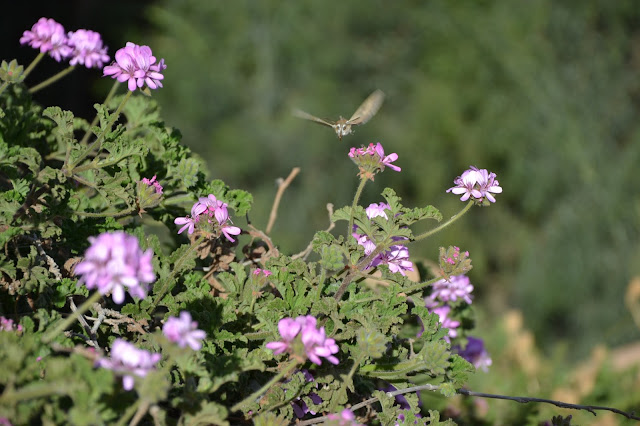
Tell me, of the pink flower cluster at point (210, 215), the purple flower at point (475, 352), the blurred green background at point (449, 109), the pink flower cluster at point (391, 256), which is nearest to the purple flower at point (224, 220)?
the pink flower cluster at point (210, 215)

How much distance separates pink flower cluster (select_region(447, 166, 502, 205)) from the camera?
91 cm

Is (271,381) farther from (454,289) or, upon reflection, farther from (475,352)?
(475,352)

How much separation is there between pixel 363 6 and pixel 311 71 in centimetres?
70

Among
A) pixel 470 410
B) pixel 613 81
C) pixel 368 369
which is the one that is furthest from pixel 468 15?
pixel 368 369

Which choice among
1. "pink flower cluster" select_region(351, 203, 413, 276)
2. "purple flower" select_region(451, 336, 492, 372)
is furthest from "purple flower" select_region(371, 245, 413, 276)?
"purple flower" select_region(451, 336, 492, 372)

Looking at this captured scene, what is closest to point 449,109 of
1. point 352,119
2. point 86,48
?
point 352,119

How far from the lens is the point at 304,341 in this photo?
0.72 m

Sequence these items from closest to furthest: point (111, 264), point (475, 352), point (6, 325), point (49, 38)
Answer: point (111, 264) → point (6, 325) → point (49, 38) → point (475, 352)

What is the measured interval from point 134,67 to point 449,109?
420 centimetres

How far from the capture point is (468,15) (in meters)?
5.08

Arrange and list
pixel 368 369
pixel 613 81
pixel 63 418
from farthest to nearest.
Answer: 1. pixel 613 81
2. pixel 368 369
3. pixel 63 418

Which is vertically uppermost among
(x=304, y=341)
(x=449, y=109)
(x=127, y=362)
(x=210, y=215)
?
(x=449, y=109)

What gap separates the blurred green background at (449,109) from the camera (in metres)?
4.53

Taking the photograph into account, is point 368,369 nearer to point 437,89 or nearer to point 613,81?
point 437,89
